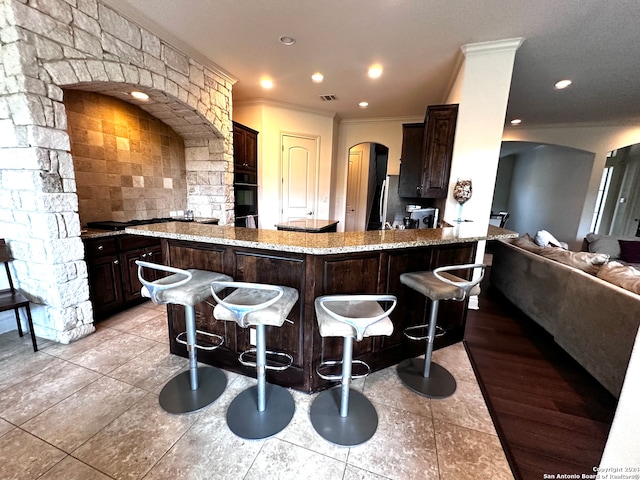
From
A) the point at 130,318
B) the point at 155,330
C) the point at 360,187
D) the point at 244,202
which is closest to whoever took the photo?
the point at 155,330

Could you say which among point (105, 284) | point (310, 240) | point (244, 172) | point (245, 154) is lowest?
point (105, 284)

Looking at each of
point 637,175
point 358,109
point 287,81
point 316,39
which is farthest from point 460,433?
point 637,175

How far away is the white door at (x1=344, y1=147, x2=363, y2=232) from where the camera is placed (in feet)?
22.9

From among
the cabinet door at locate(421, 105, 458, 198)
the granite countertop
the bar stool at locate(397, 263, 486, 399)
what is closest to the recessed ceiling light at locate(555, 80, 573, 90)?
the cabinet door at locate(421, 105, 458, 198)

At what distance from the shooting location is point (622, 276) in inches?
79.7

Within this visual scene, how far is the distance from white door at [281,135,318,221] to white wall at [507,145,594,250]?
5951 millimetres

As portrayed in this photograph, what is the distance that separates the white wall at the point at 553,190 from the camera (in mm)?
5914

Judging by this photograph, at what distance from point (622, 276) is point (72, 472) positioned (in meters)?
3.75

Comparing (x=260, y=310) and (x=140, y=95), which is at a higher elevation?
(x=140, y=95)

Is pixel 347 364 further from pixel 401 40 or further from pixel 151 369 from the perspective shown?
pixel 401 40

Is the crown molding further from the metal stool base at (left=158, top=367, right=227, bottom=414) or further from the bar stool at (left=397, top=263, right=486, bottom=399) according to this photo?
the metal stool base at (left=158, top=367, right=227, bottom=414)

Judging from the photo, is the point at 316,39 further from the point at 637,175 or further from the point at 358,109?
the point at 637,175

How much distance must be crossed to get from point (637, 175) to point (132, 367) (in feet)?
33.9

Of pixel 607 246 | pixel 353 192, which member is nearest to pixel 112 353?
pixel 353 192
